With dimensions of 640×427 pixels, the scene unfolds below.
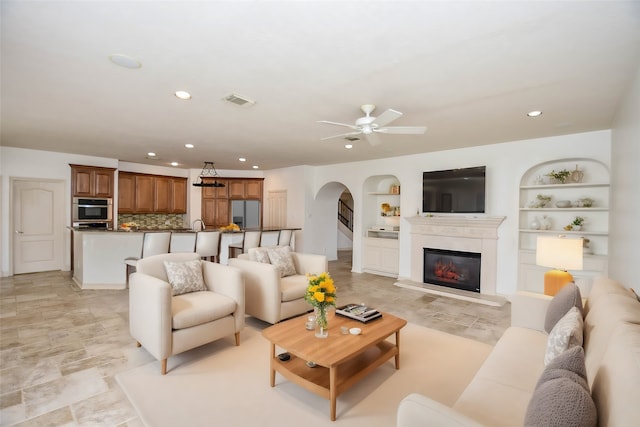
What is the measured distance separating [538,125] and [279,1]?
Result: 155 inches

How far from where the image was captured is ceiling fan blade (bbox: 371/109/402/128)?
268 cm

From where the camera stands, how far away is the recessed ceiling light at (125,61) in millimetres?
2318

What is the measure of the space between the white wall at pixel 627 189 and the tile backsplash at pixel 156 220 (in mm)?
9313

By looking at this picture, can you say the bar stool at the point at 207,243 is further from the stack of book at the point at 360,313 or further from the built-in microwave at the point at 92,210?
the stack of book at the point at 360,313

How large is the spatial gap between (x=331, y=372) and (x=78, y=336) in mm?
3093

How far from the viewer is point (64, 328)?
12.0 feet

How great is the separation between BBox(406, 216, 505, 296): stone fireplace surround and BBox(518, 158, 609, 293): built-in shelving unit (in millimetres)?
422

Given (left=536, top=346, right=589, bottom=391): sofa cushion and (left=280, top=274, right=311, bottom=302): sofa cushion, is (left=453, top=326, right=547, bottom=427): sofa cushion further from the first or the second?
(left=280, top=274, right=311, bottom=302): sofa cushion

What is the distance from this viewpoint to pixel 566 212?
490 cm

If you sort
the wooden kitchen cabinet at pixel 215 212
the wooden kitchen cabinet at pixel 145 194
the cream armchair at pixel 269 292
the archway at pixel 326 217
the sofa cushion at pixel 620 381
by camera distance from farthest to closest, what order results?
the wooden kitchen cabinet at pixel 215 212 → the archway at pixel 326 217 → the wooden kitchen cabinet at pixel 145 194 → the cream armchair at pixel 269 292 → the sofa cushion at pixel 620 381

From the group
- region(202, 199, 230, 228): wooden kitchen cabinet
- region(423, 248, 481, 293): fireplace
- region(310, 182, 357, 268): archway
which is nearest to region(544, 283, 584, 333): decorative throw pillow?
region(423, 248, 481, 293): fireplace

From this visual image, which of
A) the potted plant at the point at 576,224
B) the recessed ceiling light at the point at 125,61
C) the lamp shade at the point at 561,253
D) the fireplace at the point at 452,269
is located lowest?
the fireplace at the point at 452,269

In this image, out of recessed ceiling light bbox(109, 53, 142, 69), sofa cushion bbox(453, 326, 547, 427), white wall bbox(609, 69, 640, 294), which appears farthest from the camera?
white wall bbox(609, 69, 640, 294)

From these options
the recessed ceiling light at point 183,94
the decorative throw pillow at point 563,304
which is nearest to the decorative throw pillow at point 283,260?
the recessed ceiling light at point 183,94
